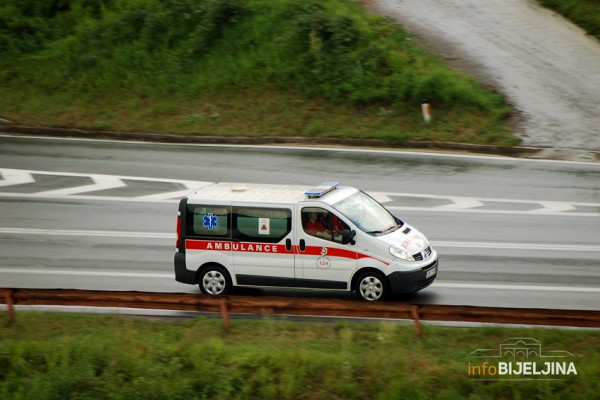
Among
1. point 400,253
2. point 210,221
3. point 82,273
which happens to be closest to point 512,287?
point 400,253

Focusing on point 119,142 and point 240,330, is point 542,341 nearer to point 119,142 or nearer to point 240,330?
point 240,330

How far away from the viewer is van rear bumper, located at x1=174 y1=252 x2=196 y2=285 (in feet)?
45.8

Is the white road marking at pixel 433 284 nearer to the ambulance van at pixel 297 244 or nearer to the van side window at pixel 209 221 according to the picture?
the ambulance van at pixel 297 244

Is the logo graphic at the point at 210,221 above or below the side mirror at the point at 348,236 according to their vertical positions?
above

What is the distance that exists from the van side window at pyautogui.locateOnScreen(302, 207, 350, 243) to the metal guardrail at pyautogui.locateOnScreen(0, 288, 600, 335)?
1454 millimetres

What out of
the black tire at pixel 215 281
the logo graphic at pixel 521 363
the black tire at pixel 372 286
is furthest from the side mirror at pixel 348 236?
the logo graphic at pixel 521 363

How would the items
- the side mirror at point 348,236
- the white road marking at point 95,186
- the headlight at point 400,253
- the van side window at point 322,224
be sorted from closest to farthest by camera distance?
the headlight at point 400,253, the side mirror at point 348,236, the van side window at point 322,224, the white road marking at point 95,186

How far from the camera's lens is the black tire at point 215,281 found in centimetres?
1387

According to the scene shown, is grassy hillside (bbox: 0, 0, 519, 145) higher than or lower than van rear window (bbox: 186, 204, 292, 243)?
higher

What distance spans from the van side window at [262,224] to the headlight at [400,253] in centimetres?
183

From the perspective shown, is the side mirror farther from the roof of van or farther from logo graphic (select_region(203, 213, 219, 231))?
logo graphic (select_region(203, 213, 219, 231))

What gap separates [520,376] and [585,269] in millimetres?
5447

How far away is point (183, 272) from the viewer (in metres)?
14.0

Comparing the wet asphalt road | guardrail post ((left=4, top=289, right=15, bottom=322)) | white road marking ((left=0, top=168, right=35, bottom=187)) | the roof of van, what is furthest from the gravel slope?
guardrail post ((left=4, top=289, right=15, bottom=322))
